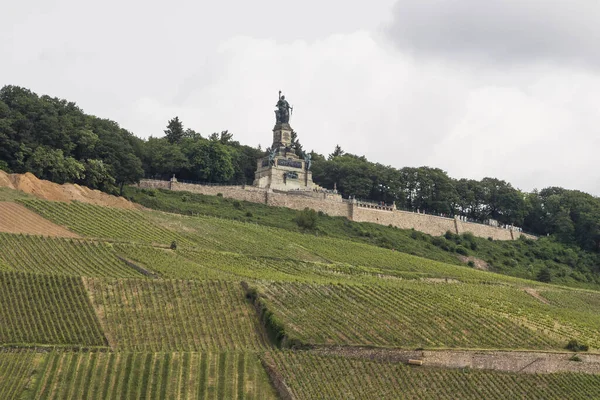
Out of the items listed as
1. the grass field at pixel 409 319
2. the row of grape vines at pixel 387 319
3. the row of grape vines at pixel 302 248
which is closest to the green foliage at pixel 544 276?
the row of grape vines at pixel 302 248

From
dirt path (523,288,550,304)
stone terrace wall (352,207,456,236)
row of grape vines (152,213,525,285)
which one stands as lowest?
dirt path (523,288,550,304)

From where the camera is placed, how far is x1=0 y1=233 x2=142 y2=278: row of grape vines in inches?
2443

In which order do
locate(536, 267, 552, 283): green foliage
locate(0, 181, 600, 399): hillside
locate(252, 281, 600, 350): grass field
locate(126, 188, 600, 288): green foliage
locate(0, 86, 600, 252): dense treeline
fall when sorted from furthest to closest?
locate(536, 267, 552, 283): green foliage < locate(126, 188, 600, 288): green foliage < locate(0, 86, 600, 252): dense treeline < locate(252, 281, 600, 350): grass field < locate(0, 181, 600, 399): hillside

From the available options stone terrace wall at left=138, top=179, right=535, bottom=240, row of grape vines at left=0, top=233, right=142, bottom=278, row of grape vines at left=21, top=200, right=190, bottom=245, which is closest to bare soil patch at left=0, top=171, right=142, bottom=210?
row of grape vines at left=21, top=200, right=190, bottom=245

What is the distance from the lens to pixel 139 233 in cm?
7650

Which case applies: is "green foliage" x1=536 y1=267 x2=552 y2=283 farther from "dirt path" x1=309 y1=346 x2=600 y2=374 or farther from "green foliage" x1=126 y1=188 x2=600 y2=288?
"dirt path" x1=309 y1=346 x2=600 y2=374

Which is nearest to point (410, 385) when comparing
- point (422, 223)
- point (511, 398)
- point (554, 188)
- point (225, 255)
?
point (511, 398)

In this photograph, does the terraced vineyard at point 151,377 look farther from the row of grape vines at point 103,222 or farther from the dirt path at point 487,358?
the row of grape vines at point 103,222

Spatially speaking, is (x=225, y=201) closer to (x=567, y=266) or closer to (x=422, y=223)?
(x=422, y=223)

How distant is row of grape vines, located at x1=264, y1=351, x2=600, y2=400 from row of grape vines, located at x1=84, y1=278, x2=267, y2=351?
13.2 ft

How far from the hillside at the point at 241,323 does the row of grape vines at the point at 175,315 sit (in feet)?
0.41

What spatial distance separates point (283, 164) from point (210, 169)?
8182 mm

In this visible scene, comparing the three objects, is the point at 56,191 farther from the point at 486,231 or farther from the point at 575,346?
the point at 486,231

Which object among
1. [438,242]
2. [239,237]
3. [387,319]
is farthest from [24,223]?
[438,242]
